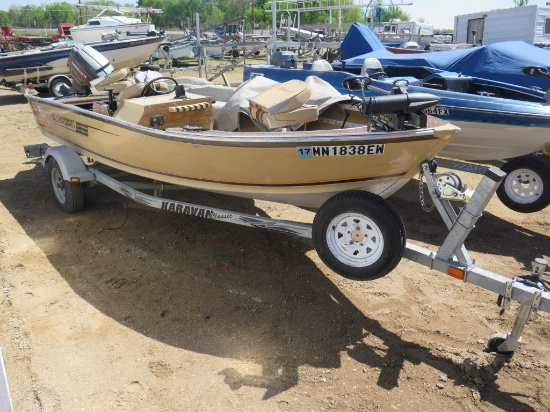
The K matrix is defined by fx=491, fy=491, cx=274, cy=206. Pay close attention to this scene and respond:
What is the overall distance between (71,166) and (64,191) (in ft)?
1.43

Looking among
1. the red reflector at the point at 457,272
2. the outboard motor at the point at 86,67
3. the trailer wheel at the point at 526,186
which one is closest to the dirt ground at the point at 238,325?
the trailer wheel at the point at 526,186

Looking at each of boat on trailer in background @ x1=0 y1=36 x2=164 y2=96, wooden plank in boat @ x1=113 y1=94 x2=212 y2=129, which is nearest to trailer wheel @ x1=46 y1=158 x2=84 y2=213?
wooden plank in boat @ x1=113 y1=94 x2=212 y2=129

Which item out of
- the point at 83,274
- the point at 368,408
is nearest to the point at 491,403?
the point at 368,408

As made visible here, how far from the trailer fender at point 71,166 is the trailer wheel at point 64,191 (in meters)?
0.13

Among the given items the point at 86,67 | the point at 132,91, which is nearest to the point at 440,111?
the point at 132,91

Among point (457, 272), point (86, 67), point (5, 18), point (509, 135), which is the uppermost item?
point (5, 18)

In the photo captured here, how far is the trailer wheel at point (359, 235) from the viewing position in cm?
307

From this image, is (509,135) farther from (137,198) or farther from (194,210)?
(137,198)

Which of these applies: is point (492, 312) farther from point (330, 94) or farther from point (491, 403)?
point (330, 94)

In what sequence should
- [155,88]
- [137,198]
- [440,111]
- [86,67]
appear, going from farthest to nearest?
1. [86,67]
2. [440,111]
3. [155,88]
4. [137,198]

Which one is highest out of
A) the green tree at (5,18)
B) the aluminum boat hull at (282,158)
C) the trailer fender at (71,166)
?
the green tree at (5,18)

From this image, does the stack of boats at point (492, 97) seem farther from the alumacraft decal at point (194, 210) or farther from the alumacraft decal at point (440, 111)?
the alumacraft decal at point (194, 210)

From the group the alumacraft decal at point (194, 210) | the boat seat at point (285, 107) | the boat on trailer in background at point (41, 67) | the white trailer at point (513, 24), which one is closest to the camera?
the boat seat at point (285, 107)

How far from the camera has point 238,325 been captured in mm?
3453
